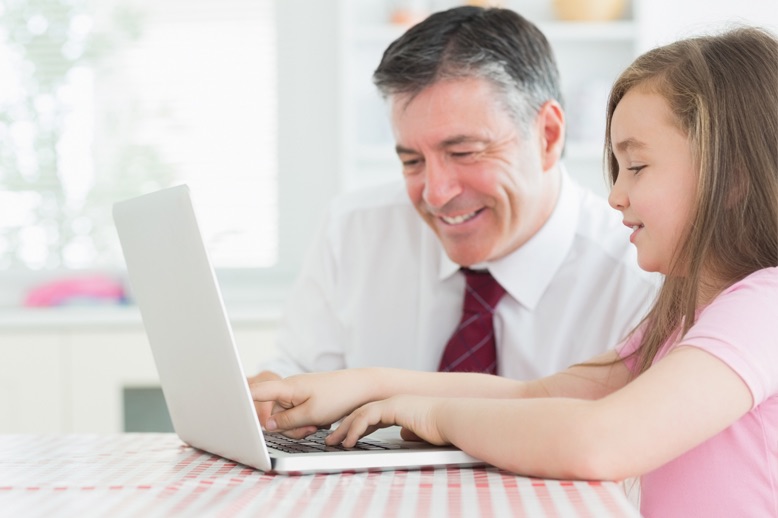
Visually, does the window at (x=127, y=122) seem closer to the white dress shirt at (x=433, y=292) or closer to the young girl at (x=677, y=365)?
the white dress shirt at (x=433, y=292)

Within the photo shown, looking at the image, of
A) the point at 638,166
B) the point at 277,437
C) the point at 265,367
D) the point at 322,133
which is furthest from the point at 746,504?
the point at 322,133

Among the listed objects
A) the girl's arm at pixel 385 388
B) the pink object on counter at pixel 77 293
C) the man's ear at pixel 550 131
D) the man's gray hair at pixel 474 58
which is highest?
the man's gray hair at pixel 474 58

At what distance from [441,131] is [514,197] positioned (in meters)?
0.19

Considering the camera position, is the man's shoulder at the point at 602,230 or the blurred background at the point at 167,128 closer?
the man's shoulder at the point at 602,230

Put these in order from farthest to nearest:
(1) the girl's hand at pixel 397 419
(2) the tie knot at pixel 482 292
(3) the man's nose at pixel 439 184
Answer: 1. (2) the tie knot at pixel 482 292
2. (3) the man's nose at pixel 439 184
3. (1) the girl's hand at pixel 397 419

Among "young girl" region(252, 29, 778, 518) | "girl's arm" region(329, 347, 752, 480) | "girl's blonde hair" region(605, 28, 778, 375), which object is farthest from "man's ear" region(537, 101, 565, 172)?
"girl's arm" region(329, 347, 752, 480)

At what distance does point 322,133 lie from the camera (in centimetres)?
368

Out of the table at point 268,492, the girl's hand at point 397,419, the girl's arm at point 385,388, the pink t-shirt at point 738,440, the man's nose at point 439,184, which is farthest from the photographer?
the man's nose at point 439,184

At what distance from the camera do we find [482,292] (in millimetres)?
1920

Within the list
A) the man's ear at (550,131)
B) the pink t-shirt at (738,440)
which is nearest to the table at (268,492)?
the pink t-shirt at (738,440)

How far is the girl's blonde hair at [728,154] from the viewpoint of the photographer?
1150 millimetres

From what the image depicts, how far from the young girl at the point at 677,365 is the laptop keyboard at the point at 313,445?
0.02 m

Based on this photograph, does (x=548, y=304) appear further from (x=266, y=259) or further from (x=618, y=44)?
(x=266, y=259)

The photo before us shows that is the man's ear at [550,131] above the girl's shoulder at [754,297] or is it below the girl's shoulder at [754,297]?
above
